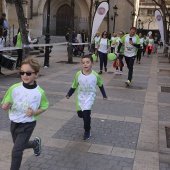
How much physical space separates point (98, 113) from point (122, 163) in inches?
103

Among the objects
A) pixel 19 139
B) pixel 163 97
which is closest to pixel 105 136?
pixel 19 139

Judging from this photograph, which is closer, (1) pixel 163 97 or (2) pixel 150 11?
(1) pixel 163 97

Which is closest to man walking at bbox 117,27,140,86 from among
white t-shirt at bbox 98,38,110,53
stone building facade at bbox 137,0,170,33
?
white t-shirt at bbox 98,38,110,53

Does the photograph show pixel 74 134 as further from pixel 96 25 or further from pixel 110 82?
pixel 96 25

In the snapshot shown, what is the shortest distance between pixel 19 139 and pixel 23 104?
403mm

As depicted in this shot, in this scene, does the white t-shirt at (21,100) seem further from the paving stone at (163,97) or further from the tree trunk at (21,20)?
the tree trunk at (21,20)

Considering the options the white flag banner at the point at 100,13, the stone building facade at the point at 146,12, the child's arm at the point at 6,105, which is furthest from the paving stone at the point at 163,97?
the stone building facade at the point at 146,12

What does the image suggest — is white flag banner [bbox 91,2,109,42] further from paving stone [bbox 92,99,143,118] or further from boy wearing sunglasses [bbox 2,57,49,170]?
boy wearing sunglasses [bbox 2,57,49,170]

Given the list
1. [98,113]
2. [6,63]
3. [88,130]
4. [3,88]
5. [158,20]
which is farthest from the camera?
[158,20]

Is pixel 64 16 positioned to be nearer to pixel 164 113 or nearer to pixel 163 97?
pixel 163 97

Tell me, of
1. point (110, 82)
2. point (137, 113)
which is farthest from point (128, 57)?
point (137, 113)

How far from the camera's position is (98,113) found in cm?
693

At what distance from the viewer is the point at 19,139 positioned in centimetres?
355

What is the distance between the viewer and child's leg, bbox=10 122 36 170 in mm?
3531
